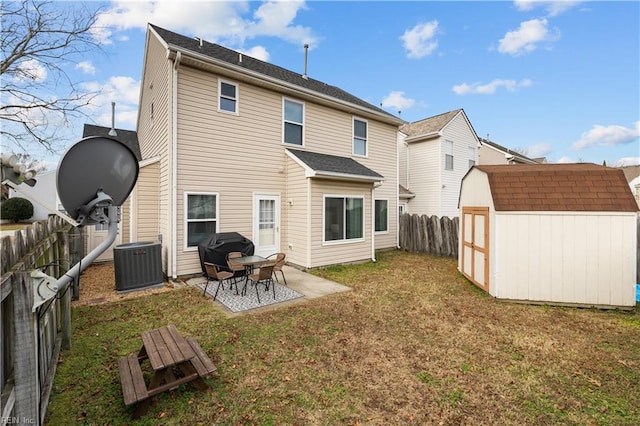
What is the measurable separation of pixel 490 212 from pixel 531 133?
76.8 feet

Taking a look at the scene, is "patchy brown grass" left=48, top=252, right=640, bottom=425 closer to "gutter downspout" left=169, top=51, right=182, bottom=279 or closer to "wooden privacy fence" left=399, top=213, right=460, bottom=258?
"gutter downspout" left=169, top=51, right=182, bottom=279

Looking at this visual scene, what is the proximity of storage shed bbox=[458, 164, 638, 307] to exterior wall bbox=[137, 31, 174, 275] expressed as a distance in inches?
328

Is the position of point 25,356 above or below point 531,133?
below

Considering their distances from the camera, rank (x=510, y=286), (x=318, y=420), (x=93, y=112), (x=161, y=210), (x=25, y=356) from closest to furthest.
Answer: (x=25, y=356)
(x=318, y=420)
(x=510, y=286)
(x=161, y=210)
(x=93, y=112)

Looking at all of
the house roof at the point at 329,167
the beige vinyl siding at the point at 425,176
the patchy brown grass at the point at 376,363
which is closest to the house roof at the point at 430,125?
the beige vinyl siding at the point at 425,176

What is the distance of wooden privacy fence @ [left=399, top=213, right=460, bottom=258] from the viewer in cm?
1152

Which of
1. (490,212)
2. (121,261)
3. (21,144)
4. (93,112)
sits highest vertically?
(93,112)

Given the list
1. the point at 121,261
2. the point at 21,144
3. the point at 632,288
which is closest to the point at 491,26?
the point at 632,288

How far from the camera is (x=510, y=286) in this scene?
6.34 metres

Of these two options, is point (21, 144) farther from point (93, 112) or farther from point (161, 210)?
point (161, 210)

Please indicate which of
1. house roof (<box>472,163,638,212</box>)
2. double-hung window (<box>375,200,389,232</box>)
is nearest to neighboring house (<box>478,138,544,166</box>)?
double-hung window (<box>375,200,389,232</box>)

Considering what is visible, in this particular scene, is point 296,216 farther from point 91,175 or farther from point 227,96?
point 91,175

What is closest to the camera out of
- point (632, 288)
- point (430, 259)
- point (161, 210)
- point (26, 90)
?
point (632, 288)

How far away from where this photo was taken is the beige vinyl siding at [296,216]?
9.02 m
